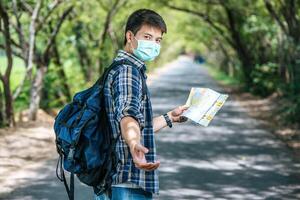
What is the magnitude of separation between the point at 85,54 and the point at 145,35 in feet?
62.3

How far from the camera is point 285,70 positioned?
19.2m

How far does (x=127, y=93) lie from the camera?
297cm

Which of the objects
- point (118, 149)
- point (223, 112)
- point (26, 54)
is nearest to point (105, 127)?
point (118, 149)

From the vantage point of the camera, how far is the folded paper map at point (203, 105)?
353 centimetres

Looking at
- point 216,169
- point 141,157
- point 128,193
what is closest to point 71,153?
point 128,193

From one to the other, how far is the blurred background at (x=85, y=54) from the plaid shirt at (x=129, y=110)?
20.6ft

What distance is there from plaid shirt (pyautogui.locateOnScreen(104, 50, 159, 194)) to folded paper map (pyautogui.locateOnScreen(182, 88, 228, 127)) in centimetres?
42

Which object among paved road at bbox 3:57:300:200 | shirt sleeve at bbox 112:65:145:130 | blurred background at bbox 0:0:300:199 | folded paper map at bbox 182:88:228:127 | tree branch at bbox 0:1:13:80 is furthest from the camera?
blurred background at bbox 0:0:300:199

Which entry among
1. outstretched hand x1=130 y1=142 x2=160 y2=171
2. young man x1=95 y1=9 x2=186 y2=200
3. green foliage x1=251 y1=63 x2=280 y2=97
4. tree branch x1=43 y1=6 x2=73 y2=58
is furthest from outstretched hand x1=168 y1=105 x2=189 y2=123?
green foliage x1=251 y1=63 x2=280 y2=97

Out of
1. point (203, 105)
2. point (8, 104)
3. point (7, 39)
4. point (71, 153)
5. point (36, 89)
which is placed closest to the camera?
point (71, 153)

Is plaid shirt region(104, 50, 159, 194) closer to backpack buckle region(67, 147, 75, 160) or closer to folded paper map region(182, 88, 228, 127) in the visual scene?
backpack buckle region(67, 147, 75, 160)

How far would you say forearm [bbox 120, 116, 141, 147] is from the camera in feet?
9.26

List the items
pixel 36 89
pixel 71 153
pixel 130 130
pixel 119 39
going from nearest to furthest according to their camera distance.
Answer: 1. pixel 130 130
2. pixel 71 153
3. pixel 36 89
4. pixel 119 39

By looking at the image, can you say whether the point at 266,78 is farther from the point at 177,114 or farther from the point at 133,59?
the point at 133,59
